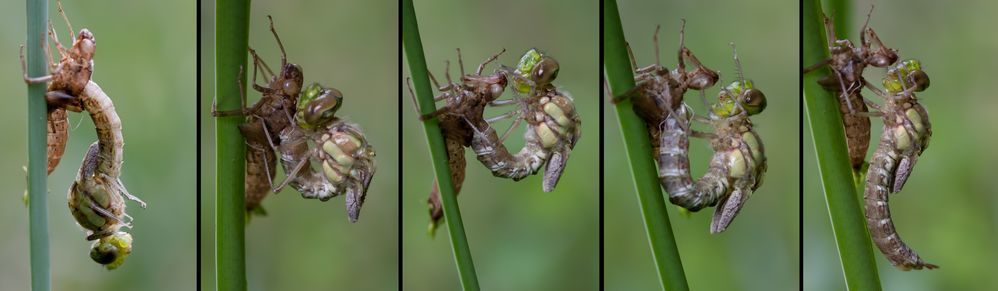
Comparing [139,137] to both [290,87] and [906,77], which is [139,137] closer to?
[290,87]

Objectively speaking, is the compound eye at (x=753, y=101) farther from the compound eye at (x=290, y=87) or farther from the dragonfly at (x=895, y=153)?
the compound eye at (x=290, y=87)

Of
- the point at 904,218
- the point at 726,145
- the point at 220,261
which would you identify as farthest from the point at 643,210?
the point at 904,218

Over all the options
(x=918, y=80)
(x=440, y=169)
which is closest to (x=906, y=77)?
(x=918, y=80)

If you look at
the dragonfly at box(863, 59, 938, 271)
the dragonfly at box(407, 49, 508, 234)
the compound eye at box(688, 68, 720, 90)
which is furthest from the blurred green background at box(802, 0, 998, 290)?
the dragonfly at box(407, 49, 508, 234)

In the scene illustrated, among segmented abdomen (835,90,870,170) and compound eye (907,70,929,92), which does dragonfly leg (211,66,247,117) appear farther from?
compound eye (907,70,929,92)

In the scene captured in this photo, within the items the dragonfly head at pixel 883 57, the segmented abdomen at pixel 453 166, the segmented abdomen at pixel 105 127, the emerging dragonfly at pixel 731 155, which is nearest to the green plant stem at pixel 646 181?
the emerging dragonfly at pixel 731 155
